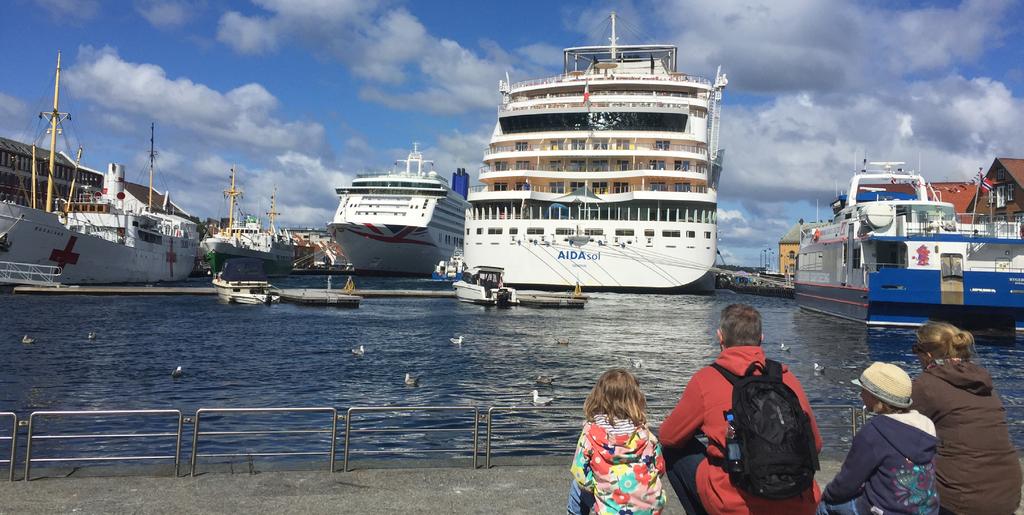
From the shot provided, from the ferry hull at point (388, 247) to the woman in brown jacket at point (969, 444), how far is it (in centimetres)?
8583

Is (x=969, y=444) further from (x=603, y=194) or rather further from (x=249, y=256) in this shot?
(x=249, y=256)

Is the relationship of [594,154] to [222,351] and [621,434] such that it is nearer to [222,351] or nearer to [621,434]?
[222,351]

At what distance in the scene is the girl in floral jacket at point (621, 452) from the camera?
438cm

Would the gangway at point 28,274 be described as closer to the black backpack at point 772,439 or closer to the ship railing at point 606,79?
the ship railing at point 606,79

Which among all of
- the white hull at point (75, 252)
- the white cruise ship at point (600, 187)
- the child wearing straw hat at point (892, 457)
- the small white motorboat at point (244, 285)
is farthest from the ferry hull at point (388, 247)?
the child wearing straw hat at point (892, 457)

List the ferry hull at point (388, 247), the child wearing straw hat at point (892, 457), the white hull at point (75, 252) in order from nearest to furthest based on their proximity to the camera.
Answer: the child wearing straw hat at point (892, 457), the white hull at point (75, 252), the ferry hull at point (388, 247)

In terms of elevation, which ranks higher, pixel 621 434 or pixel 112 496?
pixel 621 434

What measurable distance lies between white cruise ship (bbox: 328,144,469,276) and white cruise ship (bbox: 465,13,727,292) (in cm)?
3231

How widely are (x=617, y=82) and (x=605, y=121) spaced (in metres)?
4.93

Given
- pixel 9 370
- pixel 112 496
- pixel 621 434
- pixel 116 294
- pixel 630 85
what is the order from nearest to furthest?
pixel 621 434 → pixel 112 496 → pixel 9 370 → pixel 116 294 → pixel 630 85

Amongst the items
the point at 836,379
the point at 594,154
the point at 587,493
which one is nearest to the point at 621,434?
the point at 587,493

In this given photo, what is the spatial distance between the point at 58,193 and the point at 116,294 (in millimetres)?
52126

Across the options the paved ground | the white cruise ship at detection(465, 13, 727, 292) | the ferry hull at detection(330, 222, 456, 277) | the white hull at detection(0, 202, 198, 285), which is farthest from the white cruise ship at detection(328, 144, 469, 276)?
the paved ground

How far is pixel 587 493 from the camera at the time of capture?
179 inches
